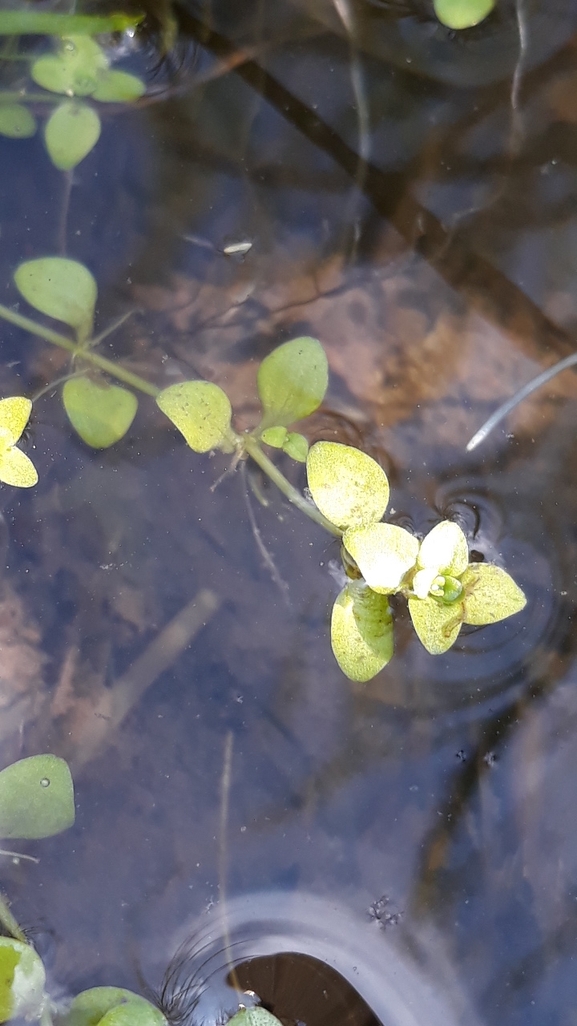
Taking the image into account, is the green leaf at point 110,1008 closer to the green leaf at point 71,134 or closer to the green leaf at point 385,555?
the green leaf at point 385,555

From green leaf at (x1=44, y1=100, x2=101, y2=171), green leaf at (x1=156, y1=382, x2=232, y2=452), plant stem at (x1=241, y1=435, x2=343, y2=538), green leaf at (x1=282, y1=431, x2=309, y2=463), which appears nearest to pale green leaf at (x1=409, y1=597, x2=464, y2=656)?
plant stem at (x1=241, y1=435, x2=343, y2=538)

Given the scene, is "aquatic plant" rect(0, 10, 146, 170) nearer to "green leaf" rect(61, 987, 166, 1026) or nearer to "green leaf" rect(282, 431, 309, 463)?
"green leaf" rect(282, 431, 309, 463)

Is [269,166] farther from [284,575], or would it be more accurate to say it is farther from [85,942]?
[85,942]

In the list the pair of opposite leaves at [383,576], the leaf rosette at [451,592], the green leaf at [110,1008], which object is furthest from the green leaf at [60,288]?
the green leaf at [110,1008]

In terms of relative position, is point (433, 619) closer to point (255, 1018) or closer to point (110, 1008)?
point (255, 1018)

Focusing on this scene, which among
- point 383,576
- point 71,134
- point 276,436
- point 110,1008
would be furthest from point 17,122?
point 110,1008

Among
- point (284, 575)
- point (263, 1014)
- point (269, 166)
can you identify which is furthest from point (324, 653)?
point (269, 166)

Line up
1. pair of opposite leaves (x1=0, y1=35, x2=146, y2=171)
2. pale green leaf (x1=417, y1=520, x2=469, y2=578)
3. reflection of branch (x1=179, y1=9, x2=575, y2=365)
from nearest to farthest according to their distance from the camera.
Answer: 1. pale green leaf (x1=417, y1=520, x2=469, y2=578)
2. reflection of branch (x1=179, y1=9, x2=575, y2=365)
3. pair of opposite leaves (x1=0, y1=35, x2=146, y2=171)
